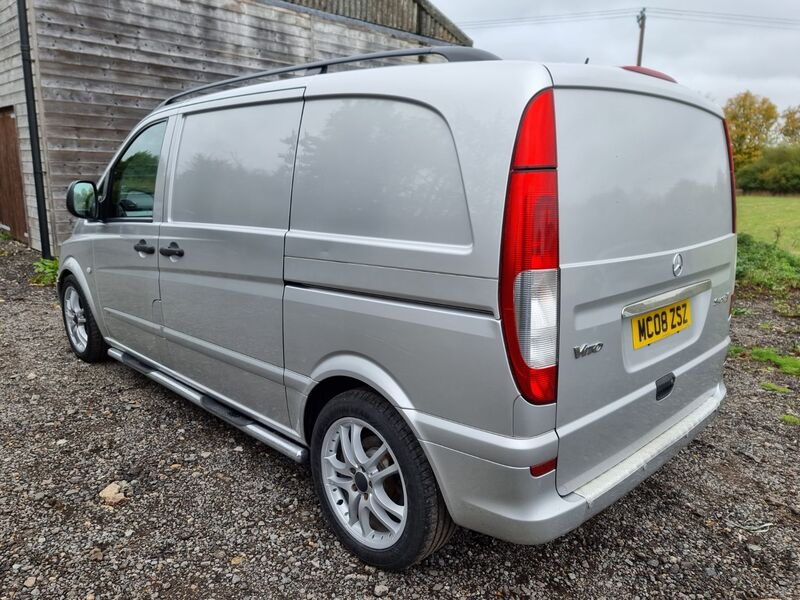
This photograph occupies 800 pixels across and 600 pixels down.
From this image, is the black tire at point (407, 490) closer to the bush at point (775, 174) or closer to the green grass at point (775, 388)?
the green grass at point (775, 388)

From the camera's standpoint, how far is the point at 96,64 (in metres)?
7.78

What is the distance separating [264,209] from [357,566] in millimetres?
1583

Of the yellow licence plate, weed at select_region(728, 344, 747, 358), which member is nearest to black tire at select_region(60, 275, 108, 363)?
the yellow licence plate

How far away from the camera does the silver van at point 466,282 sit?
1737 millimetres

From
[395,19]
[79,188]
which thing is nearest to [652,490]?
[79,188]

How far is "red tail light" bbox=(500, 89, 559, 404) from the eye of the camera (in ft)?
5.54

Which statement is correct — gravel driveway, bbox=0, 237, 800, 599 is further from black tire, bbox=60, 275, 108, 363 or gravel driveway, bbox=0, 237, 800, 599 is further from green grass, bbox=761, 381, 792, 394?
black tire, bbox=60, 275, 108, 363

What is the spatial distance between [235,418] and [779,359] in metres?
4.35

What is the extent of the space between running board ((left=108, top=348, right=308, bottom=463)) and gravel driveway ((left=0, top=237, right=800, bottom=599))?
29 cm

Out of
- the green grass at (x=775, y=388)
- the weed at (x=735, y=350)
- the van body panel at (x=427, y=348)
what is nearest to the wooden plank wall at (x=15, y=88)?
the van body panel at (x=427, y=348)

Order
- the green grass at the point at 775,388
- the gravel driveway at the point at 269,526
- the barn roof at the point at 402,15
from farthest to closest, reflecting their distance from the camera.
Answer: the barn roof at the point at 402,15 → the green grass at the point at 775,388 → the gravel driveway at the point at 269,526

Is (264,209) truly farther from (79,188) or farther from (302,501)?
(79,188)

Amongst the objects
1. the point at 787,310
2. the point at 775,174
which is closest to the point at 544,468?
the point at 787,310

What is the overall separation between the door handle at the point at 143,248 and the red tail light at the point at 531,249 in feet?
7.75
